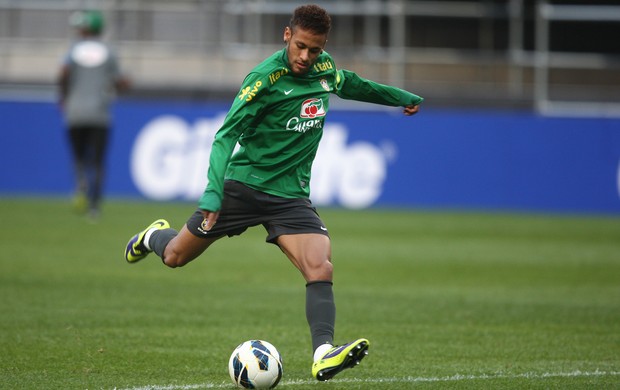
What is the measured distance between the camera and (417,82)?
2156cm

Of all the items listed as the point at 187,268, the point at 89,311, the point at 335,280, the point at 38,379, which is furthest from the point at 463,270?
the point at 38,379

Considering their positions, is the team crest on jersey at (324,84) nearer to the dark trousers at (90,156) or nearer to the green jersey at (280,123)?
the green jersey at (280,123)

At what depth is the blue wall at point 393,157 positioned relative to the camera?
18.6m

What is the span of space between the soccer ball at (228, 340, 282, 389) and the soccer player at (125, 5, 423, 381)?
0.82 feet

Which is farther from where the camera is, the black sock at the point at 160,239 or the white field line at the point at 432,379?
the black sock at the point at 160,239

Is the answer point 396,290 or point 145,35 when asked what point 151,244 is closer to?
point 396,290

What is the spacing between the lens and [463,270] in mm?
11906

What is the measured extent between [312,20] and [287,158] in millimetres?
790

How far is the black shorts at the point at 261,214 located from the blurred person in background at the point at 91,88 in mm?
8931

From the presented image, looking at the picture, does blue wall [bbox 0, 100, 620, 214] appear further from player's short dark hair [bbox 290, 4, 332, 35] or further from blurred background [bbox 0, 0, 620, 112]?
player's short dark hair [bbox 290, 4, 332, 35]

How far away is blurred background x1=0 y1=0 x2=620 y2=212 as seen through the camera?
18812 mm

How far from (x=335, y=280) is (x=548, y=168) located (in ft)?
29.1

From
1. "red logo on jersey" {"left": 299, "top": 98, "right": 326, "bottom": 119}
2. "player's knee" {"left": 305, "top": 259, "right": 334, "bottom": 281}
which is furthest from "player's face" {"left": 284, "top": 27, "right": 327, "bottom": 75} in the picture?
"player's knee" {"left": 305, "top": 259, "right": 334, "bottom": 281}

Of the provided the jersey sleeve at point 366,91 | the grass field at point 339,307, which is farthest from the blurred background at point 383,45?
the jersey sleeve at point 366,91
